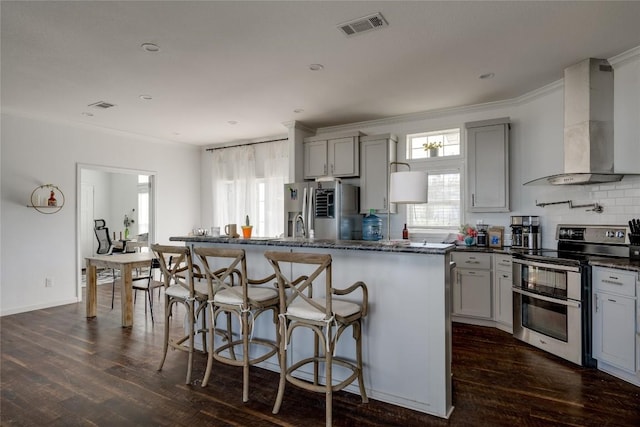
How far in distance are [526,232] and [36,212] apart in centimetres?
662

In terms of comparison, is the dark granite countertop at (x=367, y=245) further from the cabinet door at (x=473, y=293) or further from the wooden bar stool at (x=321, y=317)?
the cabinet door at (x=473, y=293)

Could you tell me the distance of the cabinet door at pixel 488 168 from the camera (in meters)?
4.44

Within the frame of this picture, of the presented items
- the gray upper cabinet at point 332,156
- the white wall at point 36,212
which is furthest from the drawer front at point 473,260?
the white wall at point 36,212

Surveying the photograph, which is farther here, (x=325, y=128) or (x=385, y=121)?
(x=325, y=128)

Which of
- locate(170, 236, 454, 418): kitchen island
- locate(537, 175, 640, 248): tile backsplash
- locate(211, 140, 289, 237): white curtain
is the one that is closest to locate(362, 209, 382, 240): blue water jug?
locate(211, 140, 289, 237): white curtain

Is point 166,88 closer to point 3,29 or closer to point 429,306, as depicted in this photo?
point 3,29

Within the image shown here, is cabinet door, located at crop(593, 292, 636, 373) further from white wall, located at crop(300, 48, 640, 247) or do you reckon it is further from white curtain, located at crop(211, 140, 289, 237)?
white curtain, located at crop(211, 140, 289, 237)

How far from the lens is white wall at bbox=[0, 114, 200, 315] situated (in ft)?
16.1

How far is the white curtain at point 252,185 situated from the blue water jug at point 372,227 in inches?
66.7

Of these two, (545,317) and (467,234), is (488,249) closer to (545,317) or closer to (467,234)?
(467,234)

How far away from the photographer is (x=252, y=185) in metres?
6.77

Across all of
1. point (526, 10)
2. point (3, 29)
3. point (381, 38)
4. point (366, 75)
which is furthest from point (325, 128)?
point (3, 29)

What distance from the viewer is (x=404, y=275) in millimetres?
2473

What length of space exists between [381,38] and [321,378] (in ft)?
9.14
